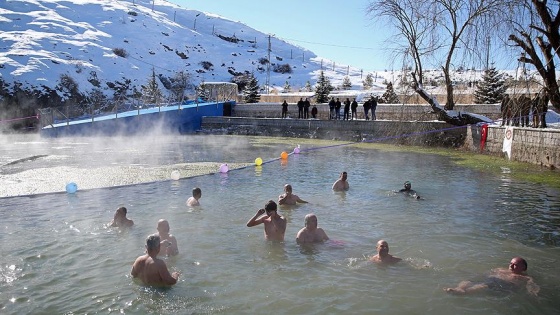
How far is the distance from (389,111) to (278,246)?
23826 millimetres

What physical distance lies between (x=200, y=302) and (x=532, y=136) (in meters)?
14.7

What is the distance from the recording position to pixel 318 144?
26.4 m

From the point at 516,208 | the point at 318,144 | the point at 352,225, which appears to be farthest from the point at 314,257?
the point at 318,144

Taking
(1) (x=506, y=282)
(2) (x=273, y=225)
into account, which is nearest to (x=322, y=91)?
(2) (x=273, y=225)

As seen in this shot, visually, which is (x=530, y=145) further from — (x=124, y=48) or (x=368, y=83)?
(x=124, y=48)

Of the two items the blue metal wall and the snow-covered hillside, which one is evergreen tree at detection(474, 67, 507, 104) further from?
the blue metal wall

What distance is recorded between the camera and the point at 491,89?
31188 millimetres

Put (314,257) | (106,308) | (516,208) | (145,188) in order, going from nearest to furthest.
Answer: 1. (106,308)
2. (314,257)
3. (516,208)
4. (145,188)

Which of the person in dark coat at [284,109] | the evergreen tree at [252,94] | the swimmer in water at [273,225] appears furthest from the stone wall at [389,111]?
the swimmer in water at [273,225]

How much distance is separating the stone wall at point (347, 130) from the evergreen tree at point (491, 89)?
924 cm

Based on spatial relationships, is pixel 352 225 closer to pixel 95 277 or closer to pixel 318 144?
pixel 95 277

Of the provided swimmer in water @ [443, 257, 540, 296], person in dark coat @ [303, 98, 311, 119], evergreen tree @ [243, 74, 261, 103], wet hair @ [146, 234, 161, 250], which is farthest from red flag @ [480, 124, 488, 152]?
evergreen tree @ [243, 74, 261, 103]

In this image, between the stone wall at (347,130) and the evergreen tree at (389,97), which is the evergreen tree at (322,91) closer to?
the evergreen tree at (389,97)

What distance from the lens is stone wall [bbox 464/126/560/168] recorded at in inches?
580
